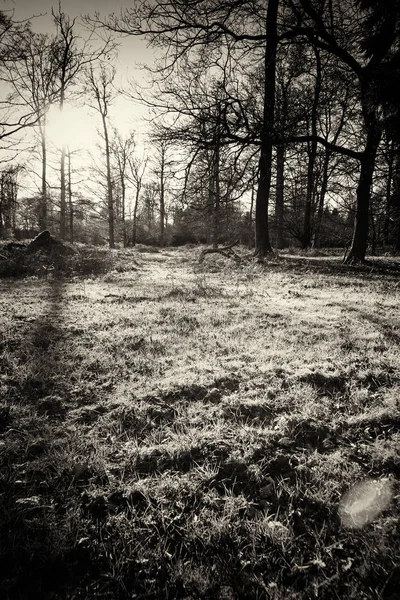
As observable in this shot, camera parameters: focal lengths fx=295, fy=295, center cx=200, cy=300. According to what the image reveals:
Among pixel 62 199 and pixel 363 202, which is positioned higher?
pixel 62 199

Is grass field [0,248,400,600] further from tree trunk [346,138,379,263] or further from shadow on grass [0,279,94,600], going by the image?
tree trunk [346,138,379,263]

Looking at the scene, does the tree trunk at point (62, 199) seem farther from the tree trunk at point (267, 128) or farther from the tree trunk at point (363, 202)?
the tree trunk at point (363, 202)

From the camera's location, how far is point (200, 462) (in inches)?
78.9

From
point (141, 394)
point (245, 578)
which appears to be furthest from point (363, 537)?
point (141, 394)

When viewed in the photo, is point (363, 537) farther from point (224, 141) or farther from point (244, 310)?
point (224, 141)

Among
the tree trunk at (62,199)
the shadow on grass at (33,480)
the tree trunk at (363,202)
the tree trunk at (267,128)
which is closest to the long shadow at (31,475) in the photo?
the shadow on grass at (33,480)

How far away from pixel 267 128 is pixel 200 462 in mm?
9240

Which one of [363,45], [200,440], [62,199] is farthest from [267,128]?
[62,199]

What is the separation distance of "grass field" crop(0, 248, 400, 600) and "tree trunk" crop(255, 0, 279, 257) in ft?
23.0

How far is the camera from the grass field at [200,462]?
1366mm

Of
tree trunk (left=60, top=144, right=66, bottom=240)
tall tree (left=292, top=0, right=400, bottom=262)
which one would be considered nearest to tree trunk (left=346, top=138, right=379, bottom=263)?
tall tree (left=292, top=0, right=400, bottom=262)

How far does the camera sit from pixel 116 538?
1.52 metres

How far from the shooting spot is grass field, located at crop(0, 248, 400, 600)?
4.48 ft

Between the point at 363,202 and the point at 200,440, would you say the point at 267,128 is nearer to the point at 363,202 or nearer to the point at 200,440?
the point at 363,202
